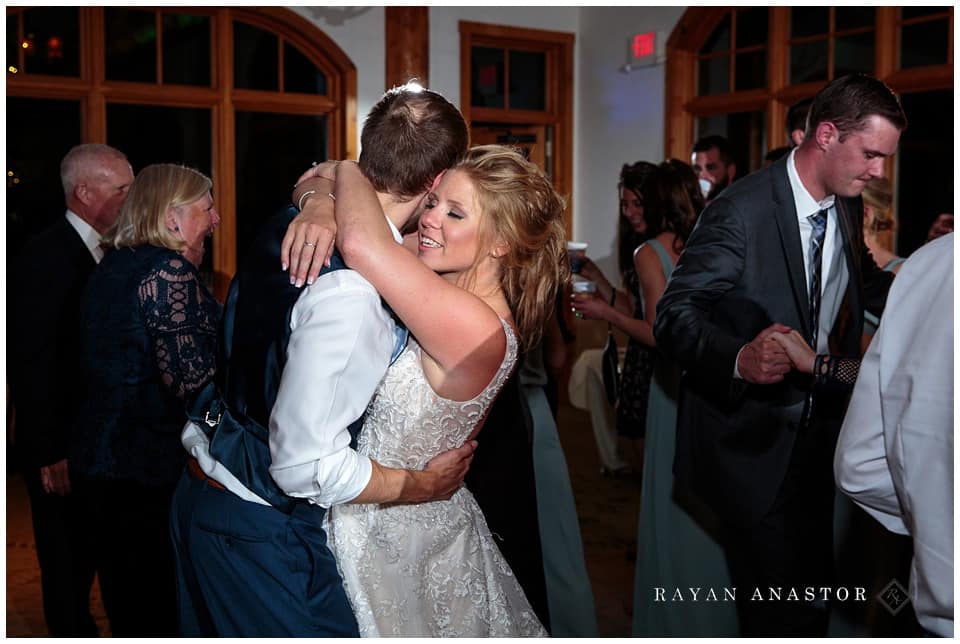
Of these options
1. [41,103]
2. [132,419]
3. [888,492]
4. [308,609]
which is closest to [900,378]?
[888,492]

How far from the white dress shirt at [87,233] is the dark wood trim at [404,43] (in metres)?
4.44

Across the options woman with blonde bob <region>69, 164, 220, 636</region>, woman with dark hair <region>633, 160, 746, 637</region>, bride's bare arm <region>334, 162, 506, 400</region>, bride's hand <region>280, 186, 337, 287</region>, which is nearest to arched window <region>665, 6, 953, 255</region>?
woman with dark hair <region>633, 160, 746, 637</region>

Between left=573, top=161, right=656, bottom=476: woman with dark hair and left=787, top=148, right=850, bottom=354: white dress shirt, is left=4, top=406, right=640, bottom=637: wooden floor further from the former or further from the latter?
left=787, top=148, right=850, bottom=354: white dress shirt

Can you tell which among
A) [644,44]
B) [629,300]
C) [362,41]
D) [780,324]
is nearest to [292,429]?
[780,324]

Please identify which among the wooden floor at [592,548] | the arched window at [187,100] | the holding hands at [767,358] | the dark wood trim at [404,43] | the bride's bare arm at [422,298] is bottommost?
the wooden floor at [592,548]

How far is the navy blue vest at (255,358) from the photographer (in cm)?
164

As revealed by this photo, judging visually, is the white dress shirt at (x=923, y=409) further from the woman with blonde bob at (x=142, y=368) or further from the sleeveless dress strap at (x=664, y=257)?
the sleeveless dress strap at (x=664, y=257)

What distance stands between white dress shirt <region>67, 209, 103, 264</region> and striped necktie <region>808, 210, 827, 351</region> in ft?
7.39

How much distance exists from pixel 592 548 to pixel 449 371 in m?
2.91

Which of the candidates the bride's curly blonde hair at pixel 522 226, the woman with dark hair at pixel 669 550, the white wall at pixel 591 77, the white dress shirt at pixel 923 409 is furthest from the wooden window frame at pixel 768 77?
the white dress shirt at pixel 923 409

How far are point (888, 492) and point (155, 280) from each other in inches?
72.6

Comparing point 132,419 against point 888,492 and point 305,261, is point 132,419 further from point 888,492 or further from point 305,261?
point 888,492

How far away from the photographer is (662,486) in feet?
10.1

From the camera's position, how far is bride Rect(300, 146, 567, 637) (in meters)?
1.75
